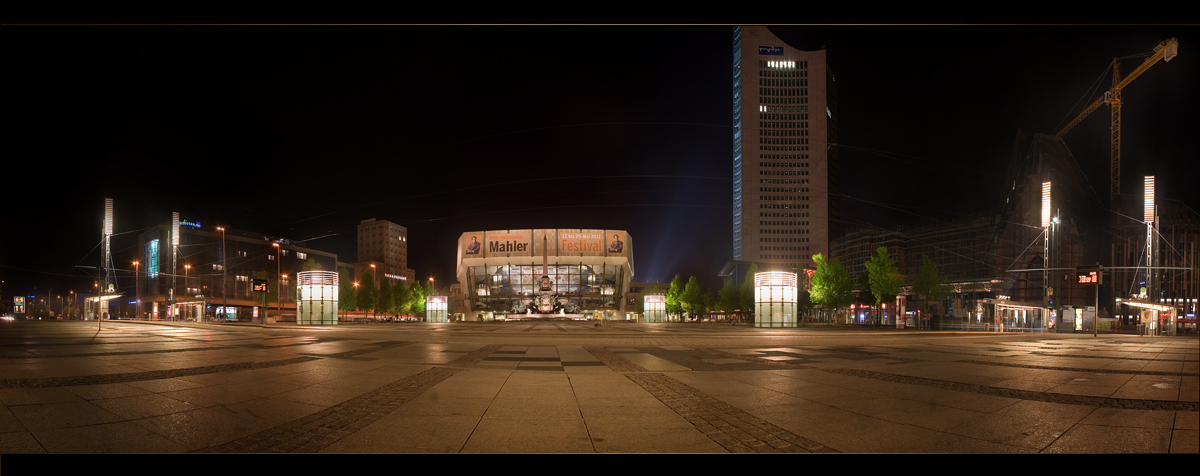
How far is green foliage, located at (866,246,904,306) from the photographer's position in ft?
190

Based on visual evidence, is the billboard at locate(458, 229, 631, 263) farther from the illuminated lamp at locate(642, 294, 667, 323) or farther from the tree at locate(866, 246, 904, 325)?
the tree at locate(866, 246, 904, 325)

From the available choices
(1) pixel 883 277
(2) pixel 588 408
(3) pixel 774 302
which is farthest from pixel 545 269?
(2) pixel 588 408

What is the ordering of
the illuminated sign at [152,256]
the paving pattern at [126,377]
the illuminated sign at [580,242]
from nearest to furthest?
the paving pattern at [126,377]
the illuminated sign at [152,256]
the illuminated sign at [580,242]

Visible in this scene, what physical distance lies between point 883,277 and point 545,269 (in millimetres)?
81496

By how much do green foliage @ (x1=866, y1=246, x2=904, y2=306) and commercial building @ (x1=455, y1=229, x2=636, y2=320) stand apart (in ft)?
239

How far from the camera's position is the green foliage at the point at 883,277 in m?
57.9

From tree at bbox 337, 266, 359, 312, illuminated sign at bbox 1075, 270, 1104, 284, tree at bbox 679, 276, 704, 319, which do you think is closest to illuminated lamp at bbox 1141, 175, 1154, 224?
illuminated sign at bbox 1075, 270, 1104, 284

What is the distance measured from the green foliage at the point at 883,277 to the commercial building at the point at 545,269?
7286 cm

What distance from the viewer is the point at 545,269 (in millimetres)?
126562

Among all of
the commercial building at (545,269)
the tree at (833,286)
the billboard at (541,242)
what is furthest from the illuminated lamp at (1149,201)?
the billboard at (541,242)

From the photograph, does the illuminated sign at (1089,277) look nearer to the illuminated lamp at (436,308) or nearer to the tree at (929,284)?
the tree at (929,284)

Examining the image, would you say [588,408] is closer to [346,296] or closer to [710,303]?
[346,296]

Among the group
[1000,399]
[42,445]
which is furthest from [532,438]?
[1000,399]
